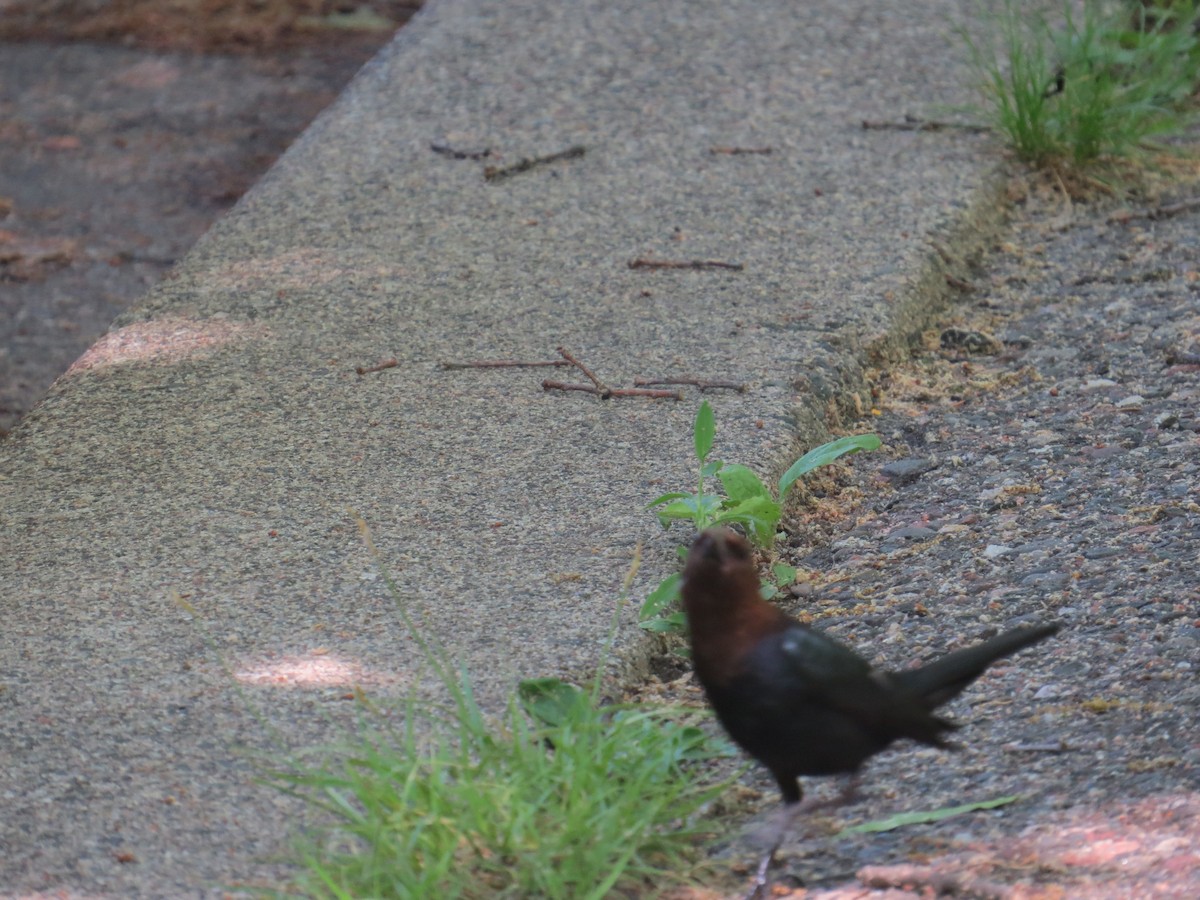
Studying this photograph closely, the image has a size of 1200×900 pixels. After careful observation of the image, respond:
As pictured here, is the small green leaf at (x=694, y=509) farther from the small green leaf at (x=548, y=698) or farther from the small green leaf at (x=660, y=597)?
the small green leaf at (x=548, y=698)

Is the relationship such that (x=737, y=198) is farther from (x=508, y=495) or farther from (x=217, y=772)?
(x=217, y=772)

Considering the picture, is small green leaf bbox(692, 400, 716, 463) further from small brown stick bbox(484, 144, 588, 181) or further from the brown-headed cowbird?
small brown stick bbox(484, 144, 588, 181)

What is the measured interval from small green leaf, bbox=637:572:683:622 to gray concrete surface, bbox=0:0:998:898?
0.26 ft

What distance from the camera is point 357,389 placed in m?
3.31

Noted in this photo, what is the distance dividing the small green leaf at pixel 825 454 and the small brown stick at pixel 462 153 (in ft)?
6.78

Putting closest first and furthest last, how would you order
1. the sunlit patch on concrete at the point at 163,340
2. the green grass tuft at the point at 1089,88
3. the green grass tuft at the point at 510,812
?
the green grass tuft at the point at 510,812 < the sunlit patch on concrete at the point at 163,340 < the green grass tuft at the point at 1089,88

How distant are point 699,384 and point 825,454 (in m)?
0.58

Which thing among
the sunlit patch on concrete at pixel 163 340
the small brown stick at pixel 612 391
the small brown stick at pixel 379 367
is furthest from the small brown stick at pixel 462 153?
the small brown stick at pixel 612 391

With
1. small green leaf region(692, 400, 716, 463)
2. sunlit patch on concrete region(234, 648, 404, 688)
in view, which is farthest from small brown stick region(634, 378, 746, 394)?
sunlit patch on concrete region(234, 648, 404, 688)

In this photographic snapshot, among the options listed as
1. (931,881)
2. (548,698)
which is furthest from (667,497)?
(931,881)

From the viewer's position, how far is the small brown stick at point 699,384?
126 inches

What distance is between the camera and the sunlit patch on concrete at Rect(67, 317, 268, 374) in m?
3.48

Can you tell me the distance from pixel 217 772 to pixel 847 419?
1697mm

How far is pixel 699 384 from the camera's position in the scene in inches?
127
